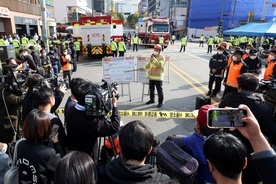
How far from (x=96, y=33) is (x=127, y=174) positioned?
48.3 ft

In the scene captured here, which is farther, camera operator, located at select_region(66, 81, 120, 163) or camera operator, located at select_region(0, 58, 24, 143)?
camera operator, located at select_region(0, 58, 24, 143)

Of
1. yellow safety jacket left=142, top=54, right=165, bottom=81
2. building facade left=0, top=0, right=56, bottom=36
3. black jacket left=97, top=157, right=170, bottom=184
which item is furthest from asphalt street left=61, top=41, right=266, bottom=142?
building facade left=0, top=0, right=56, bottom=36

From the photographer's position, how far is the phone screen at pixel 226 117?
1.56 meters

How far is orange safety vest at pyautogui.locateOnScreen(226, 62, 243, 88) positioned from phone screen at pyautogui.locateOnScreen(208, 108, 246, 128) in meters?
4.66

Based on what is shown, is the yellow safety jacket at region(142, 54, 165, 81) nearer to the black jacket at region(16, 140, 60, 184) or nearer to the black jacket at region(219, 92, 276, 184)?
the black jacket at region(219, 92, 276, 184)

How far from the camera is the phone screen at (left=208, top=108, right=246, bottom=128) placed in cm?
156

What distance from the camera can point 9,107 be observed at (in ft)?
11.6

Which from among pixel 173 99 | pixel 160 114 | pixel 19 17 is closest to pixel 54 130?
pixel 160 114

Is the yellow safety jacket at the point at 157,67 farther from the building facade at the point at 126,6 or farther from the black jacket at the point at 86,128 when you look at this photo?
the building facade at the point at 126,6

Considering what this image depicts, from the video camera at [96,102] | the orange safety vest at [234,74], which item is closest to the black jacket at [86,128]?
the video camera at [96,102]

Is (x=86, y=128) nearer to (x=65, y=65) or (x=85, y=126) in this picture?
(x=85, y=126)

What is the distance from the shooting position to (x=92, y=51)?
611 inches

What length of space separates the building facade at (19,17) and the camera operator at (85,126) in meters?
19.0

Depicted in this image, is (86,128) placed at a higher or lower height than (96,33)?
lower
